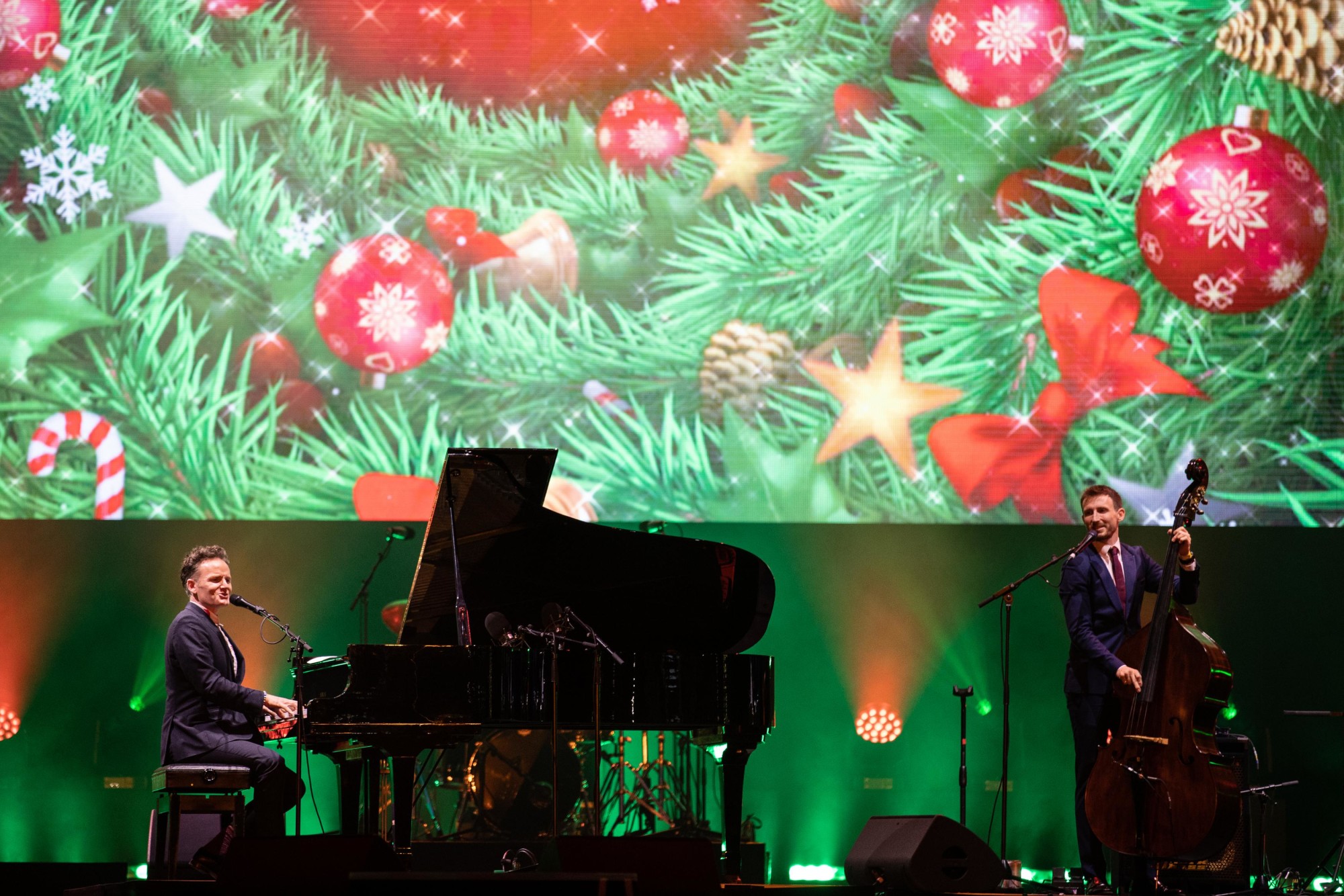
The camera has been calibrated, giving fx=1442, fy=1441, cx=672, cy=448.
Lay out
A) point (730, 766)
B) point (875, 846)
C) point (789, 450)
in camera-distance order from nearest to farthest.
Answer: point (875, 846), point (730, 766), point (789, 450)

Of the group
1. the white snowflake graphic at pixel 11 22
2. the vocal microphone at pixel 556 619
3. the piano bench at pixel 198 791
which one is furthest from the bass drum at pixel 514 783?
the white snowflake graphic at pixel 11 22

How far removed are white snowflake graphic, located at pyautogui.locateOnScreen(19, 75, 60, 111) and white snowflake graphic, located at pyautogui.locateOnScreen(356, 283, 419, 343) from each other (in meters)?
1.78

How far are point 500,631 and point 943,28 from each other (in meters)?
3.84

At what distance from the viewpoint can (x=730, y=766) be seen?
5238mm

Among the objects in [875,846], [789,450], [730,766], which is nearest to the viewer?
[875,846]

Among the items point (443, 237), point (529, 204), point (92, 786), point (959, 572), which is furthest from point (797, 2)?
point (92, 786)

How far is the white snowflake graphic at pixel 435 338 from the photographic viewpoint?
23.0 ft

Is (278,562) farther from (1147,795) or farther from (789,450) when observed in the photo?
(1147,795)

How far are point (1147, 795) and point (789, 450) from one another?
264 centimetres

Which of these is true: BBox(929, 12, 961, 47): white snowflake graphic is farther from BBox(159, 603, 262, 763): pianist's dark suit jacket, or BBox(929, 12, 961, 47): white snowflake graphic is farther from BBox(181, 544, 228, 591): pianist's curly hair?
BBox(159, 603, 262, 763): pianist's dark suit jacket

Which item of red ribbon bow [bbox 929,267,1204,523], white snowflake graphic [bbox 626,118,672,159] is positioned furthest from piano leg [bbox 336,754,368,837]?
white snowflake graphic [bbox 626,118,672,159]

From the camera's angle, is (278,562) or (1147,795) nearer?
(1147,795)

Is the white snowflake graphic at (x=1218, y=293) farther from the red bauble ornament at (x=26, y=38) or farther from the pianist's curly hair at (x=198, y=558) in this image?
the red bauble ornament at (x=26, y=38)

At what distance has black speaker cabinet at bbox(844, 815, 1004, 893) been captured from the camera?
4457mm
